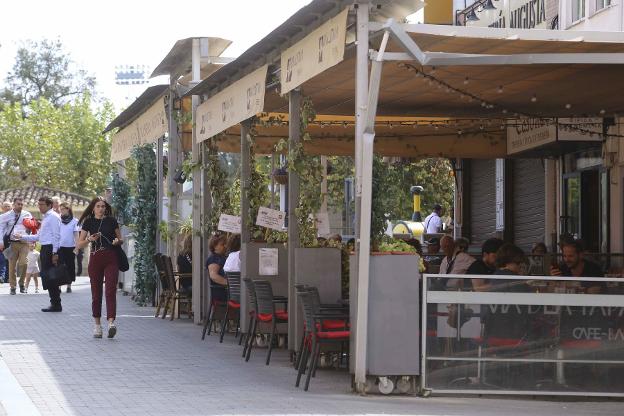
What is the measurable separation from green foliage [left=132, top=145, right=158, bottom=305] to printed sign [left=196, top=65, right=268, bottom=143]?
5342 mm

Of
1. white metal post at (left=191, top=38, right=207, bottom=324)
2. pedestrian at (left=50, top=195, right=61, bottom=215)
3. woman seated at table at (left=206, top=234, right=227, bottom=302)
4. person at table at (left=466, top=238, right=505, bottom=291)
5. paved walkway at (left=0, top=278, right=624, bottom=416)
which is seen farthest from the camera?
pedestrian at (left=50, top=195, right=61, bottom=215)

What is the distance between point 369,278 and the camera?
1182 cm

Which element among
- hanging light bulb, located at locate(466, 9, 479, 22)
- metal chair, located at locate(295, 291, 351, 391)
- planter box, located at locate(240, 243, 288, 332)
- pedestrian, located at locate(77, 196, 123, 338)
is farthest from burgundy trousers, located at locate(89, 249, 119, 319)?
hanging light bulb, located at locate(466, 9, 479, 22)

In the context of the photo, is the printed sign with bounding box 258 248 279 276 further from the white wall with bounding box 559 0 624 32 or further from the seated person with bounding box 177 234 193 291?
the white wall with bounding box 559 0 624 32

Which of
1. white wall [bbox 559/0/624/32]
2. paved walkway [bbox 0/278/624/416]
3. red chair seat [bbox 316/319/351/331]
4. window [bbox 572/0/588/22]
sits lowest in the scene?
paved walkway [bbox 0/278/624/416]

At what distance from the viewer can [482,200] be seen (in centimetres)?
2809

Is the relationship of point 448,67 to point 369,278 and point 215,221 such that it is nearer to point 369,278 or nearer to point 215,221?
point 369,278

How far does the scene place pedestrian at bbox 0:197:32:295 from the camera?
89.6 feet

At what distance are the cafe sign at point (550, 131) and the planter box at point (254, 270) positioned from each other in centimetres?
421

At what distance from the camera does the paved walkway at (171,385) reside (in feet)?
36.1

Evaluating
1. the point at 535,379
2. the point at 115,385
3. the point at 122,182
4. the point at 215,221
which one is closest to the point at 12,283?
the point at 122,182

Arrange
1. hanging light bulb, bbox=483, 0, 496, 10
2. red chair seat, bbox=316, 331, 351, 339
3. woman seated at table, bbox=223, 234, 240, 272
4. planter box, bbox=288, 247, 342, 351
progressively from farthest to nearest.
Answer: hanging light bulb, bbox=483, 0, 496, 10 → woman seated at table, bbox=223, 234, 240, 272 → planter box, bbox=288, 247, 342, 351 → red chair seat, bbox=316, 331, 351, 339

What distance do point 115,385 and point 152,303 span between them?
11.6m

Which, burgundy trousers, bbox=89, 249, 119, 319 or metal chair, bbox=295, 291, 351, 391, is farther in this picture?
burgundy trousers, bbox=89, 249, 119, 319
